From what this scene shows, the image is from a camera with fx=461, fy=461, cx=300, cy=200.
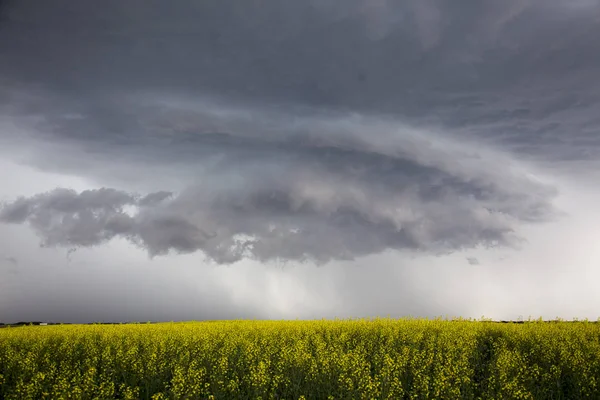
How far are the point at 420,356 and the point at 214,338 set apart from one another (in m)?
12.1

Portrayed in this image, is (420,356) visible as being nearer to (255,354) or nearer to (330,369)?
(330,369)

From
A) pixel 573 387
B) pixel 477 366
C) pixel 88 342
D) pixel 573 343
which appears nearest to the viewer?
pixel 573 387

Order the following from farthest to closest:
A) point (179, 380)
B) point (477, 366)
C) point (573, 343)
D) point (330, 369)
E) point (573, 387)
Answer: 1. point (573, 343)
2. point (477, 366)
3. point (573, 387)
4. point (330, 369)
5. point (179, 380)

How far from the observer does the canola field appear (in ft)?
46.3

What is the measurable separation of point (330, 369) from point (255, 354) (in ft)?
12.7

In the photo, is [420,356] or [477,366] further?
[477,366]

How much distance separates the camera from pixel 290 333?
27.0m

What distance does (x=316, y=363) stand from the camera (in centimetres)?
1692

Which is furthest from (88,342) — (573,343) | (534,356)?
(573,343)

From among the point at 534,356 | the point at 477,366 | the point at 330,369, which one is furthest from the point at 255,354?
the point at 534,356

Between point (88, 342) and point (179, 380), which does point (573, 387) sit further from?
point (88, 342)

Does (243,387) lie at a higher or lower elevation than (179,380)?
lower

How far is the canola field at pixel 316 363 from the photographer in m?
14.1

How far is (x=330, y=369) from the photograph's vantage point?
1627 cm
